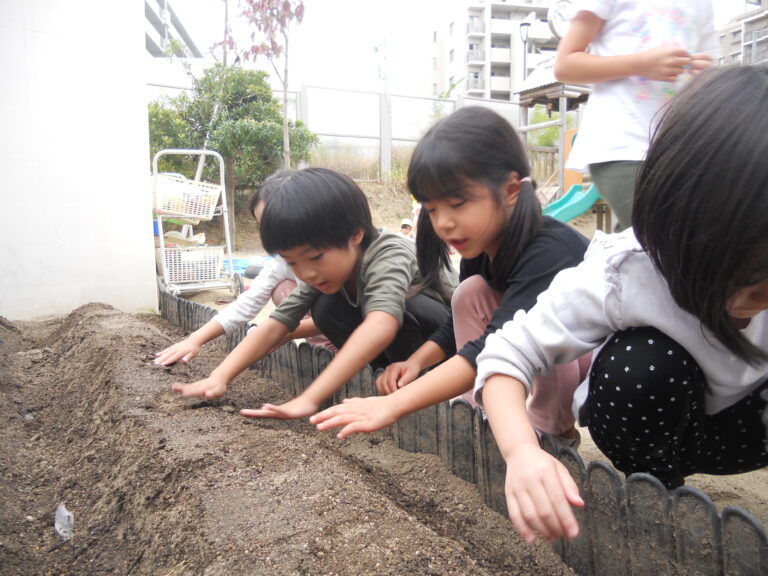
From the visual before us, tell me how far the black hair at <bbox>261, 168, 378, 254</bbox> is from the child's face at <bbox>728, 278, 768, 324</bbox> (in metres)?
Result: 1.14

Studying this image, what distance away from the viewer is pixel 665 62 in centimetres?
148

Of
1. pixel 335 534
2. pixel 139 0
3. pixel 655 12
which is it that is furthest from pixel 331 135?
pixel 335 534

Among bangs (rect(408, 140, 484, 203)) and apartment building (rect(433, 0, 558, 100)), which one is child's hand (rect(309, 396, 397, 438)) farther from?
apartment building (rect(433, 0, 558, 100))

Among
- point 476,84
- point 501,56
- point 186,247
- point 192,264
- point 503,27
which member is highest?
point 503,27

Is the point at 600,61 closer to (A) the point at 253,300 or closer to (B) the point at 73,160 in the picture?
(A) the point at 253,300

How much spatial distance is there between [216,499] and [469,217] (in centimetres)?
83

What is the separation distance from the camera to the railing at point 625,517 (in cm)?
88

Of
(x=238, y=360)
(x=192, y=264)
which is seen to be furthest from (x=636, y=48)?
(x=192, y=264)

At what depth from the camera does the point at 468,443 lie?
1.41 m

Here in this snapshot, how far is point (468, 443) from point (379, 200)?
10.8 meters

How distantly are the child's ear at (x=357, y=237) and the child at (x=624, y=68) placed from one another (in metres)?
0.71

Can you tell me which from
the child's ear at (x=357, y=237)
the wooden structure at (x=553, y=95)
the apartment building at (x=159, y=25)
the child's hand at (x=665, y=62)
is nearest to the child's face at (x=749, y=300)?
the child's hand at (x=665, y=62)

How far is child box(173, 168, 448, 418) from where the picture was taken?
1653 millimetres

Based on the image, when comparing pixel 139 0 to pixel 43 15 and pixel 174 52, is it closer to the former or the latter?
pixel 43 15
